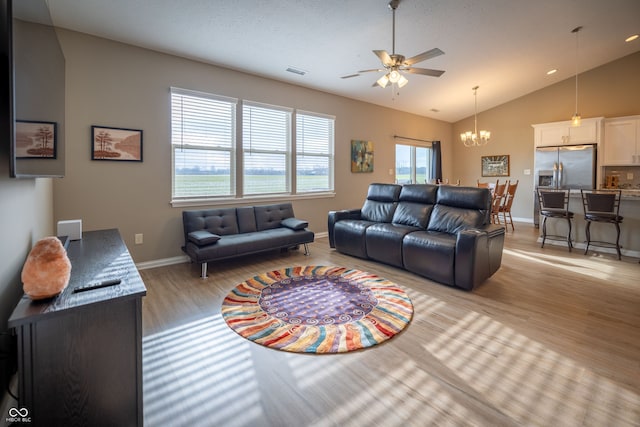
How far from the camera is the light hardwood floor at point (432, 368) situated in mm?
1517

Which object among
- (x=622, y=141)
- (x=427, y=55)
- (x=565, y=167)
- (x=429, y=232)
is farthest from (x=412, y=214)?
(x=622, y=141)

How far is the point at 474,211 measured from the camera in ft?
12.1

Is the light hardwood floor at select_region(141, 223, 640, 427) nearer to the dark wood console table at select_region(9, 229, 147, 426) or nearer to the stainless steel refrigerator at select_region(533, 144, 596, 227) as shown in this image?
the dark wood console table at select_region(9, 229, 147, 426)

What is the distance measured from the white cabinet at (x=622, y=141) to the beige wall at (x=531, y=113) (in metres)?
0.27

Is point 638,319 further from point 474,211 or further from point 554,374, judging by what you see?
point 474,211

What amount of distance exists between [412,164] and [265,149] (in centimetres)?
459

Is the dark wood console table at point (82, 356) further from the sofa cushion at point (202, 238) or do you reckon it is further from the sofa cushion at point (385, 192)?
the sofa cushion at point (385, 192)

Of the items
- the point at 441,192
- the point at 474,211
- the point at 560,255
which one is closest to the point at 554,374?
the point at 474,211

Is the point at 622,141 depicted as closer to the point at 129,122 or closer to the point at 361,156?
the point at 361,156

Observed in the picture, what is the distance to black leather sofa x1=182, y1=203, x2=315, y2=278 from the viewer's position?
361cm

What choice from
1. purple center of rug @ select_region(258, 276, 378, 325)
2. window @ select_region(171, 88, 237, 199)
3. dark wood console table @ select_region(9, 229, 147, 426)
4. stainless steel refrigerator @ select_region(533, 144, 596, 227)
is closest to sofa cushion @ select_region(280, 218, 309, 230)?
window @ select_region(171, 88, 237, 199)

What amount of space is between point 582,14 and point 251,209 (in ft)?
18.5

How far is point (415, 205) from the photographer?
14.1 feet

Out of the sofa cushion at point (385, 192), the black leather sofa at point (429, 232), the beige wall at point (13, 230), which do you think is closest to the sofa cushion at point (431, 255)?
the black leather sofa at point (429, 232)
